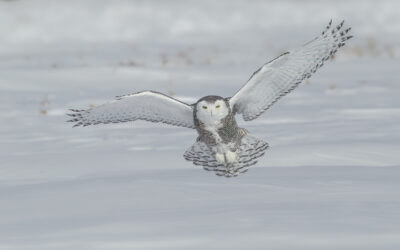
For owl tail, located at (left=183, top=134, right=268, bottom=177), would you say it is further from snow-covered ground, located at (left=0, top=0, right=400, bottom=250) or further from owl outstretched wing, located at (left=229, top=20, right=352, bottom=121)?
owl outstretched wing, located at (left=229, top=20, right=352, bottom=121)

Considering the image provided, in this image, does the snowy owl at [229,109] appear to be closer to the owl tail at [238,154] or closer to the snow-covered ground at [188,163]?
the owl tail at [238,154]

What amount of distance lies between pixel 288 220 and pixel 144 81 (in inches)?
369

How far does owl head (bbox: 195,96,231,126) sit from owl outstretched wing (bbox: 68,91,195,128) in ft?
0.96

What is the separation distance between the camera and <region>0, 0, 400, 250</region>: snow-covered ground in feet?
13.8

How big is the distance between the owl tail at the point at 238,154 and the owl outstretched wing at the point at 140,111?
0.93 feet

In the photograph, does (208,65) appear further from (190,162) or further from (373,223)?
(373,223)

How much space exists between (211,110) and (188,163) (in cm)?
106

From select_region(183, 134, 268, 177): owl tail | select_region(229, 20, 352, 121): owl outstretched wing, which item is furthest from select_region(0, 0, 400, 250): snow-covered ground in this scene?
select_region(229, 20, 352, 121): owl outstretched wing

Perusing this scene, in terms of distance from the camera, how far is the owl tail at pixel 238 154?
5.92 m

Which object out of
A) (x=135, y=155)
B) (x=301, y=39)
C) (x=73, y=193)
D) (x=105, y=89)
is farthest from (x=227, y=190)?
(x=301, y=39)

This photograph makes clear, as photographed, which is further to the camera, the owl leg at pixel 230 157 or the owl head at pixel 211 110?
the owl leg at pixel 230 157

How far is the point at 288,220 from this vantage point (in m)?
4.35

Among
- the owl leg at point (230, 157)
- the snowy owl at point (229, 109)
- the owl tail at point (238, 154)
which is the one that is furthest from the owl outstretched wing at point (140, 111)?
the owl leg at point (230, 157)

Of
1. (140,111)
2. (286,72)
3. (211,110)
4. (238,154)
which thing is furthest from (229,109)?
(140,111)
